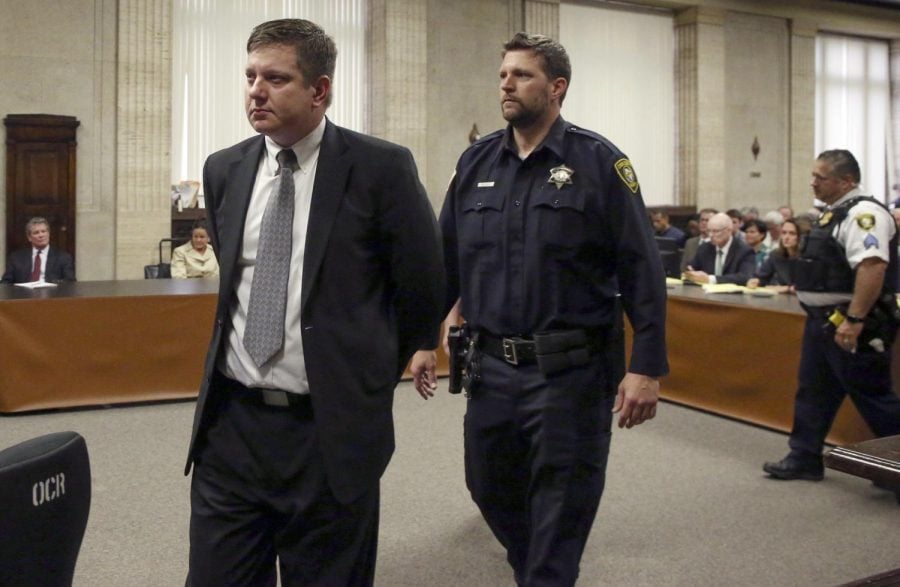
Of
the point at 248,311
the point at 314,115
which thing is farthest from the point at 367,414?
the point at 314,115

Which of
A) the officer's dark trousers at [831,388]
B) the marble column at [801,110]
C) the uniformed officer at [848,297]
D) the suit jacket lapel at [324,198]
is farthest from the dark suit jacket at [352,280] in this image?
the marble column at [801,110]

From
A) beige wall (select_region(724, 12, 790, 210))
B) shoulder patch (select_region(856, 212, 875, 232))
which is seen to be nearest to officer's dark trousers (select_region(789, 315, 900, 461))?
shoulder patch (select_region(856, 212, 875, 232))

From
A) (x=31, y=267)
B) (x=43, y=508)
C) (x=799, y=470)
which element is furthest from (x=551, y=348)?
(x=31, y=267)

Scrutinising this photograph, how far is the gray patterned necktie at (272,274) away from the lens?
1.91 m

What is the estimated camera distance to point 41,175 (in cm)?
1006

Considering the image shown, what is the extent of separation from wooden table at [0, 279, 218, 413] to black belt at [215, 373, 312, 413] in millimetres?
4221

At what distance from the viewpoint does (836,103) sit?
16.2m

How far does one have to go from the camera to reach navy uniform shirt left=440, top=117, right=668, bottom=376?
2607 mm

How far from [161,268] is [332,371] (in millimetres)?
8685

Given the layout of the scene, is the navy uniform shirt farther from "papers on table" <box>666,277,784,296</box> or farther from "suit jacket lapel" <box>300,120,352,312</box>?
"papers on table" <box>666,277,784,296</box>

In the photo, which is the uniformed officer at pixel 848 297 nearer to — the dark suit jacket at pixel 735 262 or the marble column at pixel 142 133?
the dark suit jacket at pixel 735 262

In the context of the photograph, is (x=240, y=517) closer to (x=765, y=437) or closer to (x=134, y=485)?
(x=134, y=485)

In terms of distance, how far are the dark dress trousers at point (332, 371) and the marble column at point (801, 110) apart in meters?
14.7

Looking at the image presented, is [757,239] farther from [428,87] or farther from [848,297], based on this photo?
[428,87]
